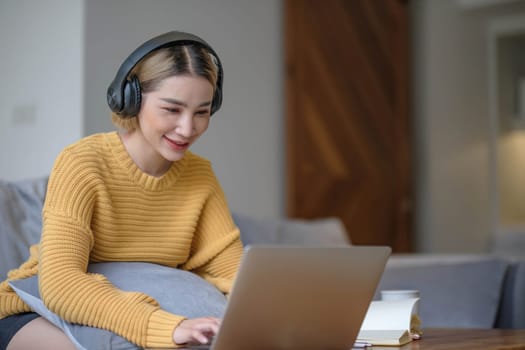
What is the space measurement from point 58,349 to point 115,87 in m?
0.47

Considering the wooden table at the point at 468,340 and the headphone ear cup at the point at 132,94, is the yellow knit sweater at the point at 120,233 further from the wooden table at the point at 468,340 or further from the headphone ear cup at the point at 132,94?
the wooden table at the point at 468,340

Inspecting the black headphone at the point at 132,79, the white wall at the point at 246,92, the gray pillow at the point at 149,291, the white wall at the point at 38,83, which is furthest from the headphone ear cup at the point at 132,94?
the white wall at the point at 246,92

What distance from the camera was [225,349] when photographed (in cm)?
108

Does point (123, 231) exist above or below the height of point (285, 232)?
above

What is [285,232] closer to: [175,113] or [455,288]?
[455,288]

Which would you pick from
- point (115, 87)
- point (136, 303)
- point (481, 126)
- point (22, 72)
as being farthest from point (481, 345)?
point (481, 126)

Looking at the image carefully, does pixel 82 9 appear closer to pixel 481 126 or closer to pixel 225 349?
pixel 225 349

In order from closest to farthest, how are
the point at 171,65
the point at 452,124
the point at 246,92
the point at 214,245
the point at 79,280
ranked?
the point at 79,280, the point at 171,65, the point at 214,245, the point at 246,92, the point at 452,124

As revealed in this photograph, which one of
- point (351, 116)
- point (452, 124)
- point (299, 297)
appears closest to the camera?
point (299, 297)

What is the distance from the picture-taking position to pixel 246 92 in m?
3.62

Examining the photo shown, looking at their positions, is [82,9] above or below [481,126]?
above

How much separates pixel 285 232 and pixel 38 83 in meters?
1.00

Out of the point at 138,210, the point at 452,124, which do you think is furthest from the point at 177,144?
the point at 452,124

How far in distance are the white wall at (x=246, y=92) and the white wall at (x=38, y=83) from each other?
0.10 m
